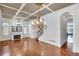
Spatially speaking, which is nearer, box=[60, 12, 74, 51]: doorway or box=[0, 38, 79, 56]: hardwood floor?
box=[0, 38, 79, 56]: hardwood floor

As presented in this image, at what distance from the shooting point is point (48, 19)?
4.93 metres

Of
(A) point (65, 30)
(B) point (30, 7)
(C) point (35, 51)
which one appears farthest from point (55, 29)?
(B) point (30, 7)

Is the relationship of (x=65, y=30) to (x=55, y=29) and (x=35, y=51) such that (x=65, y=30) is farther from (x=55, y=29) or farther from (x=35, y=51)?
(x=35, y=51)

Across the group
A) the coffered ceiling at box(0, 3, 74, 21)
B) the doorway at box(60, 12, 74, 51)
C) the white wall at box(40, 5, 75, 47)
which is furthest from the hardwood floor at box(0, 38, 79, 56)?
the coffered ceiling at box(0, 3, 74, 21)

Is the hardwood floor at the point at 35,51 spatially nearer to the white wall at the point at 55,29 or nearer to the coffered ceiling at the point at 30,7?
the white wall at the point at 55,29

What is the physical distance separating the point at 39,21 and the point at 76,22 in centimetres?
151

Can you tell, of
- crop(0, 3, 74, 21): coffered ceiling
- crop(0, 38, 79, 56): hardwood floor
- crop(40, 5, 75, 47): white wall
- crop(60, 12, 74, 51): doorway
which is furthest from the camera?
crop(60, 12, 74, 51): doorway

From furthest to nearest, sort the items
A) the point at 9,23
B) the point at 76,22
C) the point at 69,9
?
the point at 9,23
the point at 69,9
the point at 76,22

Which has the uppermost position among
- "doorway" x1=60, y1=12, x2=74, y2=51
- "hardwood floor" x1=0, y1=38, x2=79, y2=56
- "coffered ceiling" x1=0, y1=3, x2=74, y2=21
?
"coffered ceiling" x1=0, y1=3, x2=74, y2=21

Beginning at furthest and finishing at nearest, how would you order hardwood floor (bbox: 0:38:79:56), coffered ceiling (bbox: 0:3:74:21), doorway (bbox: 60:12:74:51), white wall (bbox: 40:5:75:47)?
doorway (bbox: 60:12:74:51) → white wall (bbox: 40:5:75:47) → coffered ceiling (bbox: 0:3:74:21) → hardwood floor (bbox: 0:38:79:56)

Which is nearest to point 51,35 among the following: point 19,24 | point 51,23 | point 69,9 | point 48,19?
point 51,23

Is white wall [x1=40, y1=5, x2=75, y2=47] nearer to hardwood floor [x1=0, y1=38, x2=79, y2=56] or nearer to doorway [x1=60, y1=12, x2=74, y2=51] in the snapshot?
doorway [x1=60, y1=12, x2=74, y2=51]

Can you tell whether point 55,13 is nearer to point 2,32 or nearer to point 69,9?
point 69,9

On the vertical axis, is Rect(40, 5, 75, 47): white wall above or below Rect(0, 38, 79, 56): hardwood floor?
above
